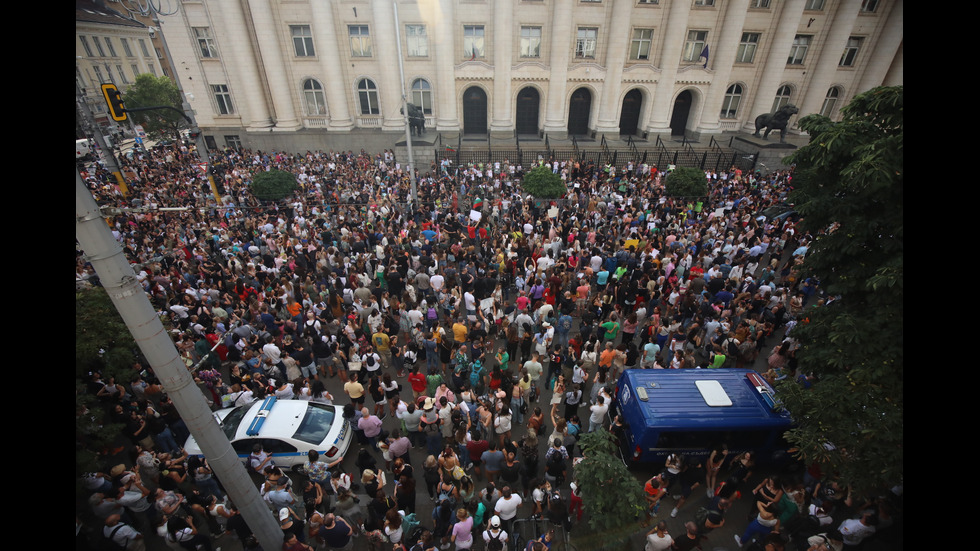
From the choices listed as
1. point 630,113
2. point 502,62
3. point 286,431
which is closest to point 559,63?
point 502,62

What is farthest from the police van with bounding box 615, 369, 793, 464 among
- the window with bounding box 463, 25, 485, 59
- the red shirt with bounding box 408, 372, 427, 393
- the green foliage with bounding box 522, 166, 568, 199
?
the window with bounding box 463, 25, 485, 59

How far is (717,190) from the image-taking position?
22438 mm

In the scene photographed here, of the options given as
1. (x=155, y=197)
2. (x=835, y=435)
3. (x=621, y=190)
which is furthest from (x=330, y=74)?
(x=835, y=435)

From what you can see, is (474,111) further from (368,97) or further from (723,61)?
(723,61)

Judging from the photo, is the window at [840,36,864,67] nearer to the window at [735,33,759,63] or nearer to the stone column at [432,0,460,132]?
the window at [735,33,759,63]

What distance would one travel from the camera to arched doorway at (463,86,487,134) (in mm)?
31719

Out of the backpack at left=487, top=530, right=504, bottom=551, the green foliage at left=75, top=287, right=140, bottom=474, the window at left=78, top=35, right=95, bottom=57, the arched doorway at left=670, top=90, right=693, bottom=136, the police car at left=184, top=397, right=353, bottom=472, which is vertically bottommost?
the police car at left=184, top=397, right=353, bottom=472

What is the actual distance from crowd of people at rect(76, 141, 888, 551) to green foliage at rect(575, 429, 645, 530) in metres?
0.61

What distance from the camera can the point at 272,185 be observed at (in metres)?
19.3

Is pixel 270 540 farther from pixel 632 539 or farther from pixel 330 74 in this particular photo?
pixel 330 74

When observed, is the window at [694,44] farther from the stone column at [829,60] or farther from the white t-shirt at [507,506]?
the white t-shirt at [507,506]

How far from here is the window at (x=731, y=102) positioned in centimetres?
3184

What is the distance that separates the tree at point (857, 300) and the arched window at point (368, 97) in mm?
29670

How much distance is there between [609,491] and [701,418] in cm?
277
